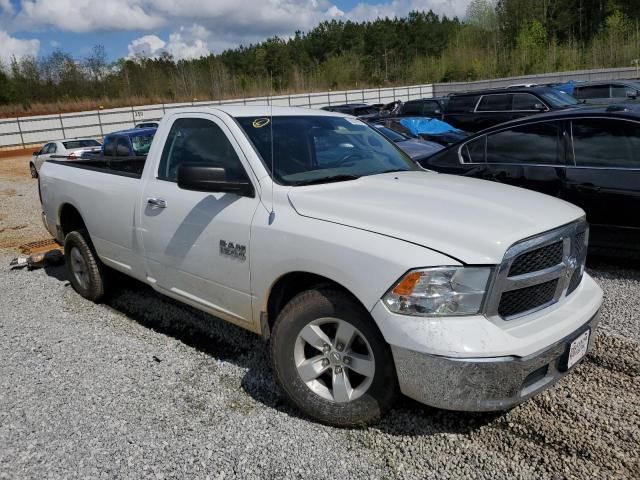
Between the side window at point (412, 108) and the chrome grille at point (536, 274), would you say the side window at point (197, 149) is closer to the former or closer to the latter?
the chrome grille at point (536, 274)

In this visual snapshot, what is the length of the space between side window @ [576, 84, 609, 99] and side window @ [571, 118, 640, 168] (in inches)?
593

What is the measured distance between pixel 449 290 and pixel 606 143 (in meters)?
3.63

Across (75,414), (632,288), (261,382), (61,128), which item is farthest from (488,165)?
(61,128)

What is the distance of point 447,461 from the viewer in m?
2.70

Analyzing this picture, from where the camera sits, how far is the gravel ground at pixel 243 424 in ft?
8.83

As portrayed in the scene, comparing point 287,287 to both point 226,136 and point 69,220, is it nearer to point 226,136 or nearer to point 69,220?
point 226,136

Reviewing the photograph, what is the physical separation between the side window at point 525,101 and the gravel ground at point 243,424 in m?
10.4

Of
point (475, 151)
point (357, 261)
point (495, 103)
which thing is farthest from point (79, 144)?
point (357, 261)

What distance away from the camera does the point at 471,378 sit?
2.41 metres

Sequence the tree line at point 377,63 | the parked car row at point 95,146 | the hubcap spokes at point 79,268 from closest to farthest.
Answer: the hubcap spokes at point 79,268
the parked car row at point 95,146
the tree line at point 377,63

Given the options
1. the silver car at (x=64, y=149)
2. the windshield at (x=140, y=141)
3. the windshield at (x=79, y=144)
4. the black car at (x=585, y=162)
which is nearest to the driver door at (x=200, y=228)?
the black car at (x=585, y=162)

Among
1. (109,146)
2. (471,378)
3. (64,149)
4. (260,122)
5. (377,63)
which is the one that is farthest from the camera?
(377,63)

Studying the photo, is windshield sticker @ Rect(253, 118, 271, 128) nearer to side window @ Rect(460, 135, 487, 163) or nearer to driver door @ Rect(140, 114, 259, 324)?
driver door @ Rect(140, 114, 259, 324)

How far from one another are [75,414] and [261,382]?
1163mm
